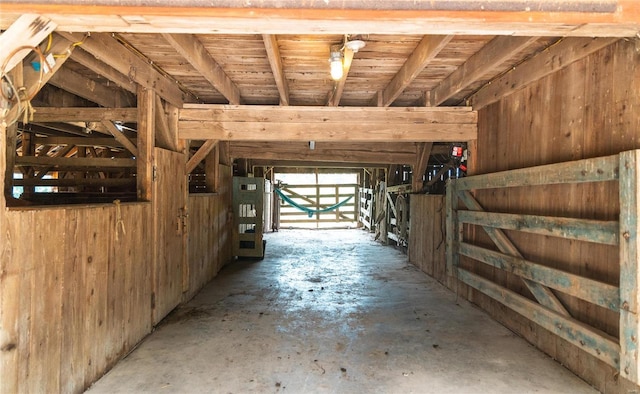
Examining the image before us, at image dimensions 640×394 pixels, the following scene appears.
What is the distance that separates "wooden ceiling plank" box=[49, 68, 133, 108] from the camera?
2988 mm

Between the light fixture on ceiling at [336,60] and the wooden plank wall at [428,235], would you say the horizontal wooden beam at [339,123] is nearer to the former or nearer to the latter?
the wooden plank wall at [428,235]

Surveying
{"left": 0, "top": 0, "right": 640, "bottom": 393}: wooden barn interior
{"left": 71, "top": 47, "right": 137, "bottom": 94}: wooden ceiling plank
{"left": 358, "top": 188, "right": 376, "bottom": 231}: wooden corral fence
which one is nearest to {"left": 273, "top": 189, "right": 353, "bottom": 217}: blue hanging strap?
{"left": 358, "top": 188, "right": 376, "bottom": 231}: wooden corral fence

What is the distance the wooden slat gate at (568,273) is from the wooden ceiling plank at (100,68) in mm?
3386

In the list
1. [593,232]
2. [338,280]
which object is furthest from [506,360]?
[338,280]

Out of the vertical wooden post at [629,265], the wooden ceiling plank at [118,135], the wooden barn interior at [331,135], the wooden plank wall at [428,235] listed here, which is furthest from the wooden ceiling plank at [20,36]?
the wooden plank wall at [428,235]

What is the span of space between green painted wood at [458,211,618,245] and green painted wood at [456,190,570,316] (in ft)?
0.33

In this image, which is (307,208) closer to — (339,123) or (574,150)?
(339,123)

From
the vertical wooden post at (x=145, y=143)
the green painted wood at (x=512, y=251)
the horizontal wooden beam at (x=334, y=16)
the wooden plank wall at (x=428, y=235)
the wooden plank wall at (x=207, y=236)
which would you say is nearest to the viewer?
the horizontal wooden beam at (x=334, y=16)

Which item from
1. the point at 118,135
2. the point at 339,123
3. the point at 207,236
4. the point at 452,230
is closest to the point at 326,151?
the point at 339,123

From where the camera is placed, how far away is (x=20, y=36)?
155cm

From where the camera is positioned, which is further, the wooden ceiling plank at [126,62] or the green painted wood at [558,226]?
the wooden ceiling plank at [126,62]

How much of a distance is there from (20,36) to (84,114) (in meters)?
2.06

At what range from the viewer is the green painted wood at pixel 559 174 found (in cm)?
203

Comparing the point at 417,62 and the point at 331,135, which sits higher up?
the point at 417,62
